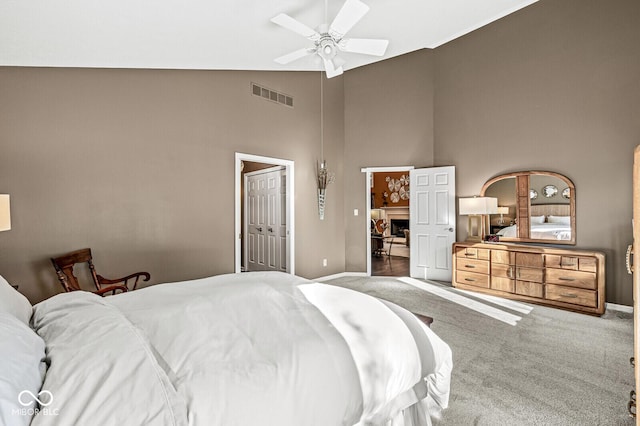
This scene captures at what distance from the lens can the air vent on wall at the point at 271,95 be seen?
463 cm

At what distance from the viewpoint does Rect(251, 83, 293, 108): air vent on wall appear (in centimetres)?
463

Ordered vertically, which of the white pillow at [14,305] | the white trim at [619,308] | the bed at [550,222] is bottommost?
the white trim at [619,308]

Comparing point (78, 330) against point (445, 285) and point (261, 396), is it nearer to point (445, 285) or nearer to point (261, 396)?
point (261, 396)

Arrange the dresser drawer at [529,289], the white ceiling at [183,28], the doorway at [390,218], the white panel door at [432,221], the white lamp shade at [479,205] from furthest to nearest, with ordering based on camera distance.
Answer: the doorway at [390,218], the white panel door at [432,221], the white lamp shade at [479,205], the dresser drawer at [529,289], the white ceiling at [183,28]

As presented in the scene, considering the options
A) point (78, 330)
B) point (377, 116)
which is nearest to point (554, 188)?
point (377, 116)

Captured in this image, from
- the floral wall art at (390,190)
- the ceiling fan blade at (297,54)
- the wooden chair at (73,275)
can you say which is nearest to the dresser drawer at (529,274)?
the ceiling fan blade at (297,54)

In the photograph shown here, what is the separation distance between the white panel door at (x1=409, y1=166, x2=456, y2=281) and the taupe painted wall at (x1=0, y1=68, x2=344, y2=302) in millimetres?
2201

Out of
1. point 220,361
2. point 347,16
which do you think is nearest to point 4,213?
point 220,361

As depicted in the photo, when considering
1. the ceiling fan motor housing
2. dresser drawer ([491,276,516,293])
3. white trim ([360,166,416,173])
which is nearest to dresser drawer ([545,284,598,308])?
dresser drawer ([491,276,516,293])

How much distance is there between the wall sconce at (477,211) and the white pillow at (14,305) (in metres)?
4.76

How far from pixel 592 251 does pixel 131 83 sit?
5.60 metres

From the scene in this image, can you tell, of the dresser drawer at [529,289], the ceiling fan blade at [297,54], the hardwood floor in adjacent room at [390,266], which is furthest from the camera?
the hardwood floor in adjacent room at [390,266]

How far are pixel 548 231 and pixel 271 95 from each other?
4.26 meters

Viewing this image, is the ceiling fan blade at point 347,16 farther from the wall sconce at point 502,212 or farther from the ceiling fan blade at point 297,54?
the wall sconce at point 502,212
